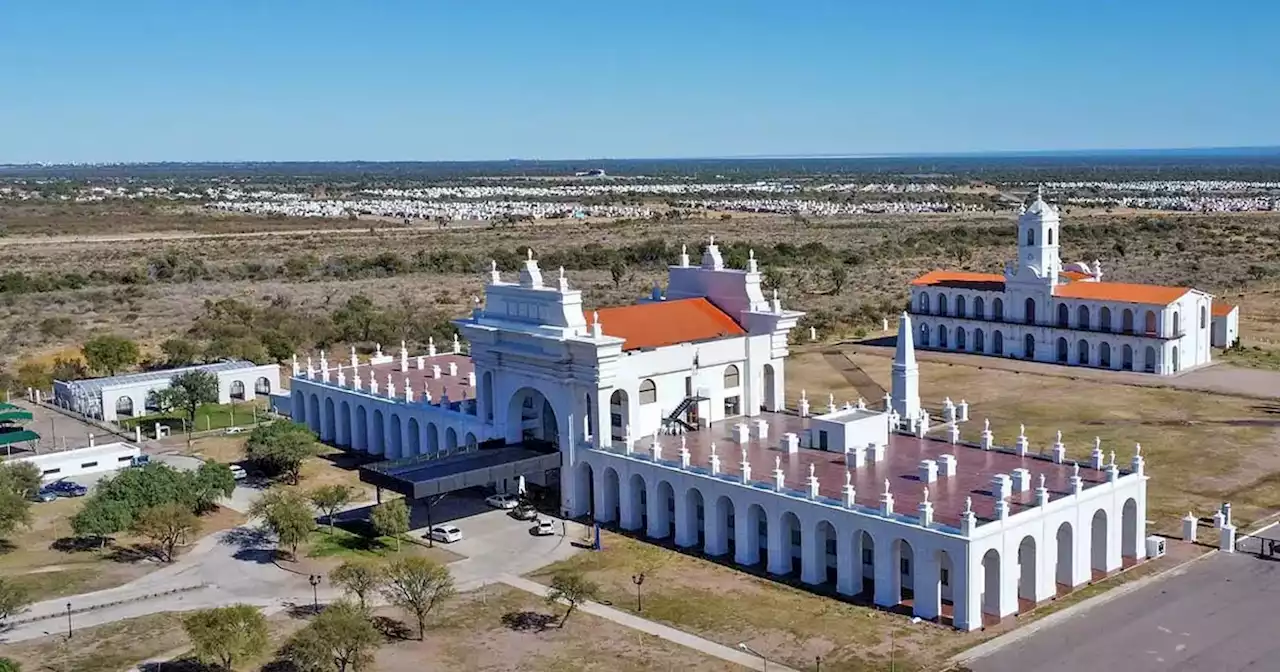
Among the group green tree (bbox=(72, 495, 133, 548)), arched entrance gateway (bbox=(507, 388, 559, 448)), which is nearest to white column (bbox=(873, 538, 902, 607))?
arched entrance gateway (bbox=(507, 388, 559, 448))

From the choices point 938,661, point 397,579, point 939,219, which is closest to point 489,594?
point 397,579

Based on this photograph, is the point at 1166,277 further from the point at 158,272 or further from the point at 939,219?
the point at 158,272

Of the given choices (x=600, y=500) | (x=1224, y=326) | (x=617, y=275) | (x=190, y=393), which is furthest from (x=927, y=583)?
(x=617, y=275)

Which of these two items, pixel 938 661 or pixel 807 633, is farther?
pixel 807 633

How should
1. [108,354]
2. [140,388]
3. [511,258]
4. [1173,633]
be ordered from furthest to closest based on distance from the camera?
[511,258]
[108,354]
[140,388]
[1173,633]

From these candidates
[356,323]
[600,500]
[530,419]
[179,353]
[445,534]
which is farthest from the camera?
[356,323]

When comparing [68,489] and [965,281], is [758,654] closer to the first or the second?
[68,489]
